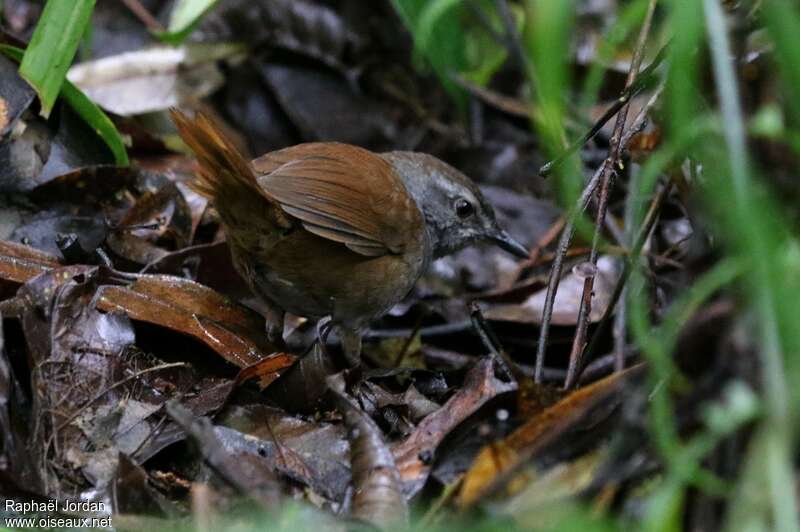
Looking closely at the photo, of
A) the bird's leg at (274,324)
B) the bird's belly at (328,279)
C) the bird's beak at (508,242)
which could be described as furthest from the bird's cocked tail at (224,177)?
the bird's beak at (508,242)

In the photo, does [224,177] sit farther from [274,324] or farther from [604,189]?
[604,189]

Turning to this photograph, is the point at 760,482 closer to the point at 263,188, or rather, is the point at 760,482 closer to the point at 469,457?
the point at 469,457

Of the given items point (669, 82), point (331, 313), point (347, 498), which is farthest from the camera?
point (331, 313)

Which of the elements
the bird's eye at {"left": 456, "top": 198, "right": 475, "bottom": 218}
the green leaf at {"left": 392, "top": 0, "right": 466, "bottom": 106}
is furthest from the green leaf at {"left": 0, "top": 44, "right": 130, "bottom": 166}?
the green leaf at {"left": 392, "top": 0, "right": 466, "bottom": 106}

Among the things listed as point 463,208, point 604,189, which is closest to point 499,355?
point 604,189

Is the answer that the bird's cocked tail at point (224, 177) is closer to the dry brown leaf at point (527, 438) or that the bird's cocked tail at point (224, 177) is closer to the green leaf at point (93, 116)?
the green leaf at point (93, 116)

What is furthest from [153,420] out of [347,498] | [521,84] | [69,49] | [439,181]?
[521,84]
